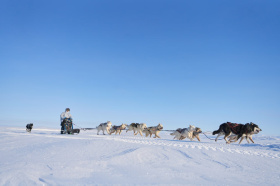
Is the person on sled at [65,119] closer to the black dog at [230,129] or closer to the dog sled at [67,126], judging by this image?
the dog sled at [67,126]

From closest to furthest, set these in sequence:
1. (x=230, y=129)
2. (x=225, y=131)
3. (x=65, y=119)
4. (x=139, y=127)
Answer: (x=230, y=129)
(x=225, y=131)
(x=65, y=119)
(x=139, y=127)

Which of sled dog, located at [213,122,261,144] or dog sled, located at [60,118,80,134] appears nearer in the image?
sled dog, located at [213,122,261,144]

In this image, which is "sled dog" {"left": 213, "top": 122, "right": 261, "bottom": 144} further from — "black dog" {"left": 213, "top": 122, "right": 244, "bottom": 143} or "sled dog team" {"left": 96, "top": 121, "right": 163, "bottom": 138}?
"sled dog team" {"left": 96, "top": 121, "right": 163, "bottom": 138}

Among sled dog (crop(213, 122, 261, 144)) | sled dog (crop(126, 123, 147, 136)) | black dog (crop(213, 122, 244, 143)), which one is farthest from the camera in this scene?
sled dog (crop(126, 123, 147, 136))

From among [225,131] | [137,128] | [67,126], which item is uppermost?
[137,128]

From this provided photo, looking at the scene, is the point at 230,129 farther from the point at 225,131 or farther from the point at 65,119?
the point at 65,119

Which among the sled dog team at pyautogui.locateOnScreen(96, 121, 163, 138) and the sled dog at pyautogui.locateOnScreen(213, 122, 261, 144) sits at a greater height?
the sled dog team at pyautogui.locateOnScreen(96, 121, 163, 138)

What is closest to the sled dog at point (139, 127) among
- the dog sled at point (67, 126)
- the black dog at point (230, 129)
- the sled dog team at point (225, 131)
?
the sled dog team at point (225, 131)

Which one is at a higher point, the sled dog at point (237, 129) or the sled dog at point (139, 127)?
the sled dog at point (139, 127)

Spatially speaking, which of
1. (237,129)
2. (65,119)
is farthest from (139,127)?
(237,129)

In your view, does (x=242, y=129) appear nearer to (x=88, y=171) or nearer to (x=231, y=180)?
(x=231, y=180)

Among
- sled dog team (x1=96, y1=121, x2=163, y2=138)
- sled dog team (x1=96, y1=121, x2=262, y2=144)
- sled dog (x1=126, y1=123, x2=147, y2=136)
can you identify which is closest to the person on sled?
sled dog team (x1=96, y1=121, x2=163, y2=138)

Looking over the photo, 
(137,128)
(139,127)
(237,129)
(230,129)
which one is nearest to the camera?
(237,129)

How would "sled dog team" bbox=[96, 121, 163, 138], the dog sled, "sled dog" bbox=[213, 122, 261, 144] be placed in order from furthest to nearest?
1. "sled dog team" bbox=[96, 121, 163, 138]
2. the dog sled
3. "sled dog" bbox=[213, 122, 261, 144]
